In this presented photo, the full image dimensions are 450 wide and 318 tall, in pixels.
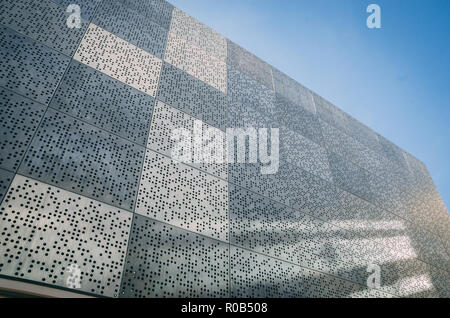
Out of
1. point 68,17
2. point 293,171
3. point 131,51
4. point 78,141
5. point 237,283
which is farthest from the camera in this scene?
point 293,171

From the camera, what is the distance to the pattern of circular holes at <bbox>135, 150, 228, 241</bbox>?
582 centimetres

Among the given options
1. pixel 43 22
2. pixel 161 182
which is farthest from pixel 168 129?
pixel 43 22

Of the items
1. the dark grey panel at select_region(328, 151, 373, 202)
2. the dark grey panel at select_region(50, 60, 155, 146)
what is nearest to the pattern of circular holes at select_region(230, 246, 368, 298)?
the dark grey panel at select_region(50, 60, 155, 146)

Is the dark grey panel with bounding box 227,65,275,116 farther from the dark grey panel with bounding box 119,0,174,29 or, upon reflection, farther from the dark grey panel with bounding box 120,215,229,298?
the dark grey panel with bounding box 120,215,229,298

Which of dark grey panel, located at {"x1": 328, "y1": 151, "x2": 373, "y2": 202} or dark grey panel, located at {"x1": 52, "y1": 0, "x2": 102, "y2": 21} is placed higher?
dark grey panel, located at {"x1": 328, "y1": 151, "x2": 373, "y2": 202}

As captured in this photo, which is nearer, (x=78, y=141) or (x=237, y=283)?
(x=78, y=141)

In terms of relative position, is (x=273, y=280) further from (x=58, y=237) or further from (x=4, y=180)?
(x=4, y=180)

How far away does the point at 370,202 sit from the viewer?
10969mm

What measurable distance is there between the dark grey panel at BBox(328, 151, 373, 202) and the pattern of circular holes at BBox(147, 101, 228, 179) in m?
5.30

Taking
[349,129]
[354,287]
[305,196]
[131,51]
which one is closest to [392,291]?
[354,287]

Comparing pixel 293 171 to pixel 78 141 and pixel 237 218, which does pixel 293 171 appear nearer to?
pixel 237 218

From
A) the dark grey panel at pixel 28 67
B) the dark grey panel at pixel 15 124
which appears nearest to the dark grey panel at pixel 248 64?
the dark grey panel at pixel 28 67
